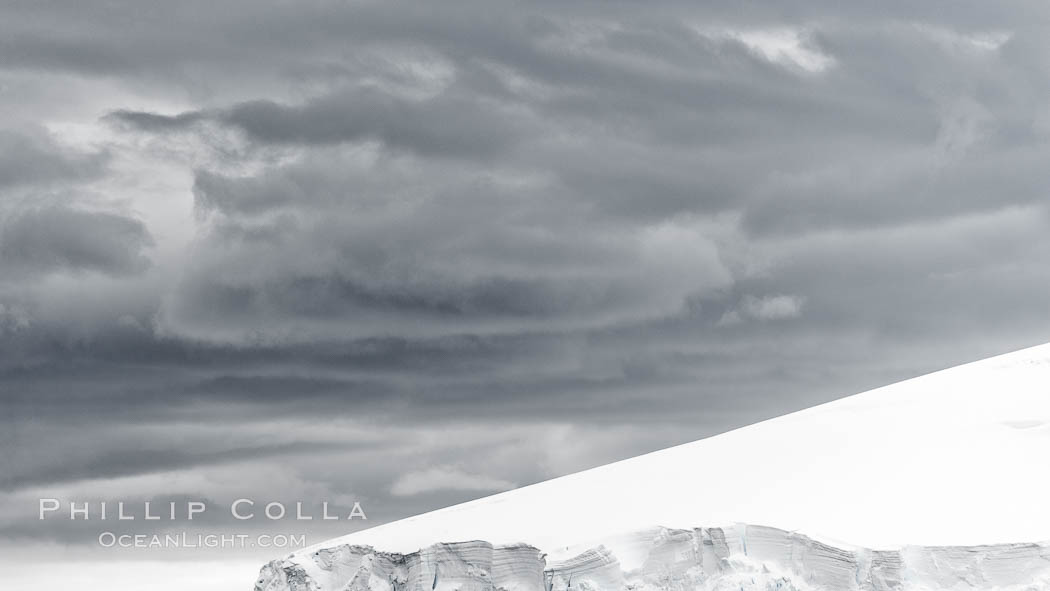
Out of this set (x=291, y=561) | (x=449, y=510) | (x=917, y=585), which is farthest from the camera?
(x=449, y=510)

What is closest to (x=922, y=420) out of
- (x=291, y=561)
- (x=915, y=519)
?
(x=915, y=519)

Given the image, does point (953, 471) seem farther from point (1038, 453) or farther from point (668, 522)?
point (668, 522)

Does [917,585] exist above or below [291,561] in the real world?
below

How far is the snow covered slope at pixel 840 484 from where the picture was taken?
27219 millimetres

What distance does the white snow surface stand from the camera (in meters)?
27.2

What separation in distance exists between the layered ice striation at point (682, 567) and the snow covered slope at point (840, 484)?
0.23 meters

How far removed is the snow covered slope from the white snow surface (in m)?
0.04

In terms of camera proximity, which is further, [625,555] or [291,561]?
[291,561]

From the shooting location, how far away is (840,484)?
95.9ft

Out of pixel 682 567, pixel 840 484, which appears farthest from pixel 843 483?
pixel 682 567


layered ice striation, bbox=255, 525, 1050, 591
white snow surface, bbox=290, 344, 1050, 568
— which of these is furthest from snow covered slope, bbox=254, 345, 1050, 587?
layered ice striation, bbox=255, 525, 1050, 591

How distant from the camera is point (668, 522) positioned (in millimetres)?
28734

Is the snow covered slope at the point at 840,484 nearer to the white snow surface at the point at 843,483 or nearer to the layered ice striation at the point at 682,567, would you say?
the white snow surface at the point at 843,483

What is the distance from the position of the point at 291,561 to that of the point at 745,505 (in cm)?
1034
